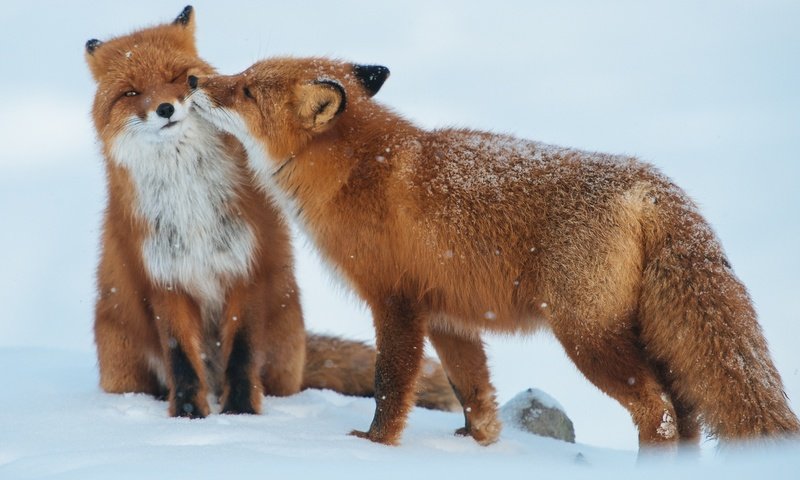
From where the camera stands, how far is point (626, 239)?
4516 mm

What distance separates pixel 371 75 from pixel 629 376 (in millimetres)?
2564

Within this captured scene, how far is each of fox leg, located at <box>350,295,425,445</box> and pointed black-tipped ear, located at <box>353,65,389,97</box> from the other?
1.52m

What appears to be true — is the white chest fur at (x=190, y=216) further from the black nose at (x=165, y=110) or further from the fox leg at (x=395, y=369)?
the fox leg at (x=395, y=369)

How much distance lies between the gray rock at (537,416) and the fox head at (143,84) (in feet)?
10.7

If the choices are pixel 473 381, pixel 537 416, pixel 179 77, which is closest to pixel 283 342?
pixel 473 381


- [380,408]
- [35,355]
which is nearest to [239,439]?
[380,408]

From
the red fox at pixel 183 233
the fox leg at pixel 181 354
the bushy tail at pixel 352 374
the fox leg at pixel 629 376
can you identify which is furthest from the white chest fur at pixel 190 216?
the fox leg at pixel 629 376

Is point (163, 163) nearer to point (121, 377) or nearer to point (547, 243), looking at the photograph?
point (121, 377)

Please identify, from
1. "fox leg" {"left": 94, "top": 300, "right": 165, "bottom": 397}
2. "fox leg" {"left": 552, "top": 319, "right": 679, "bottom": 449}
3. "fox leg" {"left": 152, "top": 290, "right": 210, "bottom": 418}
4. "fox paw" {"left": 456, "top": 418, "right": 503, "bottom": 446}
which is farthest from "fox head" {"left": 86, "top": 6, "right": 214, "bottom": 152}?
"fox leg" {"left": 552, "top": 319, "right": 679, "bottom": 449}

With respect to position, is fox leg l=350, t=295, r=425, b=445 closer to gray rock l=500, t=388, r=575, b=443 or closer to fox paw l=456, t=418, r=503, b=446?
fox paw l=456, t=418, r=503, b=446

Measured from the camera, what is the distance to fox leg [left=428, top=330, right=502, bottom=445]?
18.1 ft

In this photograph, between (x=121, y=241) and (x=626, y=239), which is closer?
(x=626, y=239)

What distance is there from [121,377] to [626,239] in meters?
3.72

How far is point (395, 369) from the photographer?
4965 mm
